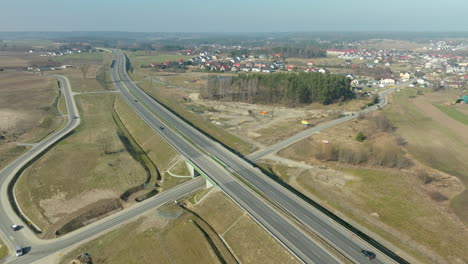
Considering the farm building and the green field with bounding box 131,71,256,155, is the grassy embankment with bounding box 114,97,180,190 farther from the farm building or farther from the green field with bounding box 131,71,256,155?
the farm building

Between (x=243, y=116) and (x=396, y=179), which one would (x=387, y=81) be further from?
(x=396, y=179)

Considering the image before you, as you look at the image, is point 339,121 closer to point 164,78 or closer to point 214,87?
point 214,87

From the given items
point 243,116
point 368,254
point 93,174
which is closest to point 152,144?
point 93,174

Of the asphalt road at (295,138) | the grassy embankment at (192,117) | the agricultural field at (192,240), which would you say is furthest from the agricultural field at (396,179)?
the agricultural field at (192,240)

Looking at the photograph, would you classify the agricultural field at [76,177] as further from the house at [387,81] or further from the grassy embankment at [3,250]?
the house at [387,81]

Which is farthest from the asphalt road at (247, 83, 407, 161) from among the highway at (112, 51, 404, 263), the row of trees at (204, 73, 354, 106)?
the row of trees at (204, 73, 354, 106)

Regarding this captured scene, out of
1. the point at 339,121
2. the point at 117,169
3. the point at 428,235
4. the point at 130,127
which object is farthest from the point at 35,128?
the point at 428,235
